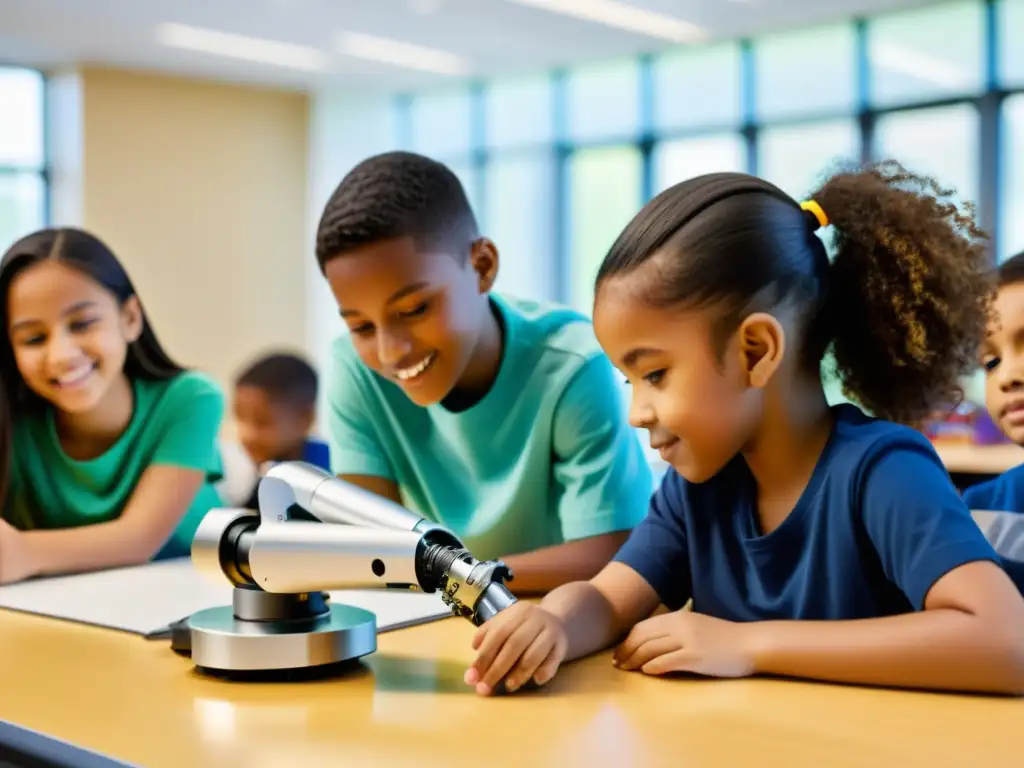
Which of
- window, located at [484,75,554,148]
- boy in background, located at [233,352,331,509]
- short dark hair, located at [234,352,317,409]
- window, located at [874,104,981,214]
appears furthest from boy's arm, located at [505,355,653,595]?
window, located at [484,75,554,148]

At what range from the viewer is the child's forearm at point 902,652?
34.7 inches

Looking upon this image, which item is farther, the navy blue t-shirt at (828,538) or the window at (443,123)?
the window at (443,123)

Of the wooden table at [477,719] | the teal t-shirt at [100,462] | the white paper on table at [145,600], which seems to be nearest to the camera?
the wooden table at [477,719]

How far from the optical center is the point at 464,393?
158 centimetres

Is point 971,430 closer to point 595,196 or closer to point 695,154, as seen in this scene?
point 695,154

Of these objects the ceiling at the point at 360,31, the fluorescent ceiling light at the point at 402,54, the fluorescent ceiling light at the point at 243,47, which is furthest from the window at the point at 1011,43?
the fluorescent ceiling light at the point at 243,47

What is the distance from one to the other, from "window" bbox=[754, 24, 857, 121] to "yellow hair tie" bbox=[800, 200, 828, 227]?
704 centimetres

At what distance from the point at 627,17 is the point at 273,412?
5.05 m

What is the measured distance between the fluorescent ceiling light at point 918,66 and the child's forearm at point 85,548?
6.74 meters

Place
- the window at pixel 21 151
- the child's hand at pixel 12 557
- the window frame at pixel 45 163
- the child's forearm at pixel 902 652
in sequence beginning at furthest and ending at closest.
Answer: the window frame at pixel 45 163 < the window at pixel 21 151 < the child's hand at pixel 12 557 < the child's forearm at pixel 902 652

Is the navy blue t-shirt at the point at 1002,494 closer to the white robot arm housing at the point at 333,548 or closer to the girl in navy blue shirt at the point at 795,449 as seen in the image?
the girl in navy blue shirt at the point at 795,449

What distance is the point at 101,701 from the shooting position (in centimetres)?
91

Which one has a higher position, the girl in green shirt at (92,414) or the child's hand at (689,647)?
the girl in green shirt at (92,414)

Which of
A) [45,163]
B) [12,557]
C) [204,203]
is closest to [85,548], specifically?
[12,557]
